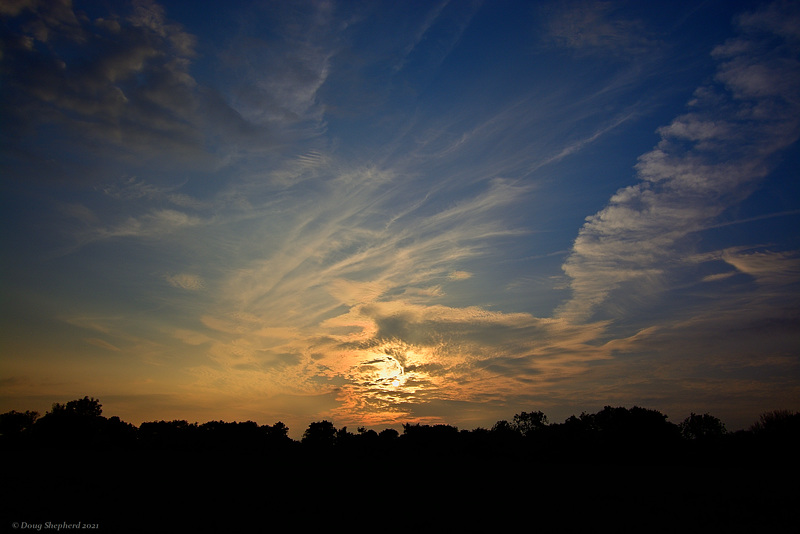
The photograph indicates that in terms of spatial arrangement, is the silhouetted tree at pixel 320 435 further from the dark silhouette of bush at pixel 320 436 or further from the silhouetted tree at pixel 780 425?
the silhouetted tree at pixel 780 425

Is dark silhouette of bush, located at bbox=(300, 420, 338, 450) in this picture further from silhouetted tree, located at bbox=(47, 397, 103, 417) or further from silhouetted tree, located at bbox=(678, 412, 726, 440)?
silhouetted tree, located at bbox=(678, 412, 726, 440)

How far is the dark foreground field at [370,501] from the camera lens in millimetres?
28156

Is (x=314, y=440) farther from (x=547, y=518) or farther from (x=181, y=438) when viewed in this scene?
(x=547, y=518)

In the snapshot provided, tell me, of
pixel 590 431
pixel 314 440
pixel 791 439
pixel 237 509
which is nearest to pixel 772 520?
pixel 237 509

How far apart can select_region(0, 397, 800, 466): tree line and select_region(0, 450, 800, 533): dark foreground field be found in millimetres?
38230

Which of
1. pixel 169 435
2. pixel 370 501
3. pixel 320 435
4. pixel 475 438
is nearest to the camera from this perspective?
pixel 370 501

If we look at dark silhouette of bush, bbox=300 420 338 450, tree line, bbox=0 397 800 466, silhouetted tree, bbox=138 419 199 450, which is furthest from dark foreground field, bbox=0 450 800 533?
dark silhouette of bush, bbox=300 420 338 450

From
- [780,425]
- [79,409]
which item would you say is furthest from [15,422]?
[780,425]

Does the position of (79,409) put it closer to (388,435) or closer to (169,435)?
(169,435)

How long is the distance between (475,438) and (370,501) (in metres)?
84.3

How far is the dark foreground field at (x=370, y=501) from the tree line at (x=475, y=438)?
38.2 meters

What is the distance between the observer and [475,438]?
4434 inches

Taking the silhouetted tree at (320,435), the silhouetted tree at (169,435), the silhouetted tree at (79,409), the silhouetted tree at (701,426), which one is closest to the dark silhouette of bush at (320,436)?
the silhouetted tree at (320,435)

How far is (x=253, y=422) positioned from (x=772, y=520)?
150013 mm
